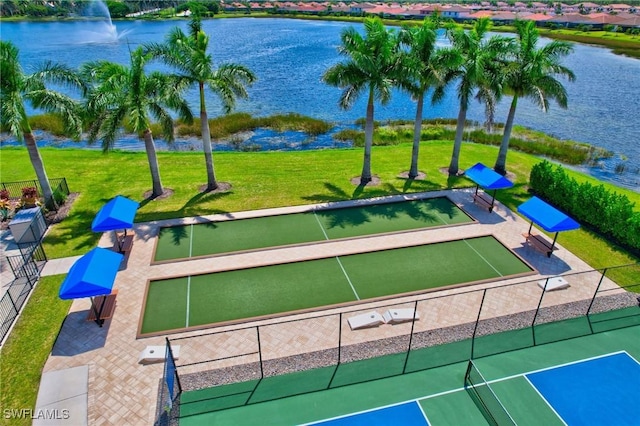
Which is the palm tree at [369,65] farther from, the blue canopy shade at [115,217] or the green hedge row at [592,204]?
the blue canopy shade at [115,217]

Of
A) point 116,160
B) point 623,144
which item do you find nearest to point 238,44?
point 116,160

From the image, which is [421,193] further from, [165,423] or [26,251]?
[26,251]

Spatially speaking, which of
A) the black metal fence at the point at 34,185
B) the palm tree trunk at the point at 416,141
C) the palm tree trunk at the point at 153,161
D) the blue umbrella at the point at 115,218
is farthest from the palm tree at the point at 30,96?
the palm tree trunk at the point at 416,141

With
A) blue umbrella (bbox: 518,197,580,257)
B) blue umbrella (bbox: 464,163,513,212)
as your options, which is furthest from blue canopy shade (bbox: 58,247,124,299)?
blue umbrella (bbox: 464,163,513,212)

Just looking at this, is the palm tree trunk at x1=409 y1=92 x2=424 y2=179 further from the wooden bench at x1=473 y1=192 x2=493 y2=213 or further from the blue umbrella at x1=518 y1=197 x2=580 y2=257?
the blue umbrella at x1=518 y1=197 x2=580 y2=257

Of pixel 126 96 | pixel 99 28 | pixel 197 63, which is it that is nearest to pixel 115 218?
pixel 126 96

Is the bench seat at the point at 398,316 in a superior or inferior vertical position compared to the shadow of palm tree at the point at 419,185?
superior

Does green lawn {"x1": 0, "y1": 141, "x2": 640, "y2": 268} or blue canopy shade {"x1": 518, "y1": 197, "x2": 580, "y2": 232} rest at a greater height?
blue canopy shade {"x1": 518, "y1": 197, "x2": 580, "y2": 232}
